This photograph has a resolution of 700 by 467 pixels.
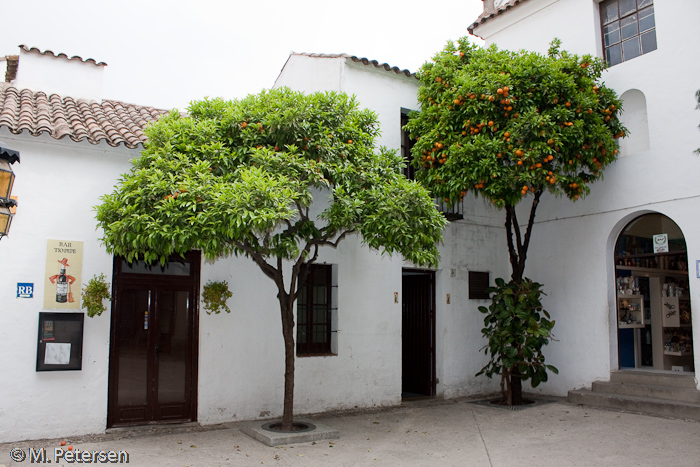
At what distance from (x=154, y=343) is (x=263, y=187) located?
3.26 meters

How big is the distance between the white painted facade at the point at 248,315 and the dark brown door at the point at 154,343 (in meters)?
0.17

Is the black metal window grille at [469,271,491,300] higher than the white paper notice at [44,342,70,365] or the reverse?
higher

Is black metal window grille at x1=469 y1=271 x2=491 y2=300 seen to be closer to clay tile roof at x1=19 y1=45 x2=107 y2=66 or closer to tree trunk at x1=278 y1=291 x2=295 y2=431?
tree trunk at x1=278 y1=291 x2=295 y2=431

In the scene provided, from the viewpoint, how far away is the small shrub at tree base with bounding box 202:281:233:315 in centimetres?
815

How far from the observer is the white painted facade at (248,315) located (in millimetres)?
7172

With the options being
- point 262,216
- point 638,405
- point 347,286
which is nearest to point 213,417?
point 347,286

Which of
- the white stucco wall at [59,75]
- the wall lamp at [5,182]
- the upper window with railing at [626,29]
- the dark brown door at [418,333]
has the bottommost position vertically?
the dark brown door at [418,333]

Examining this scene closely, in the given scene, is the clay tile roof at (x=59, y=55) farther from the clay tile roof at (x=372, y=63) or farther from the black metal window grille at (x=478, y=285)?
the black metal window grille at (x=478, y=285)

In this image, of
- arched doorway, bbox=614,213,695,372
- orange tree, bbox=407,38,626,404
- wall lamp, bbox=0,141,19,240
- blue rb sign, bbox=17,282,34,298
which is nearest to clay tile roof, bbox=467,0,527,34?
orange tree, bbox=407,38,626,404

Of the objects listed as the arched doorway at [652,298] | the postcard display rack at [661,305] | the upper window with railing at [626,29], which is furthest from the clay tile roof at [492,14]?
the postcard display rack at [661,305]

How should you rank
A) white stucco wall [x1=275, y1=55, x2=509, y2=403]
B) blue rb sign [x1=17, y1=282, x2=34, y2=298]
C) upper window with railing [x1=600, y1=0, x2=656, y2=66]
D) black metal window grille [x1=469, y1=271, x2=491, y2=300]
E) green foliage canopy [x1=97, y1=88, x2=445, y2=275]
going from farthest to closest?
1. black metal window grille [x1=469, y1=271, x2=491, y2=300]
2. white stucco wall [x1=275, y1=55, x2=509, y2=403]
3. upper window with railing [x1=600, y1=0, x2=656, y2=66]
4. blue rb sign [x1=17, y1=282, x2=34, y2=298]
5. green foliage canopy [x1=97, y1=88, x2=445, y2=275]

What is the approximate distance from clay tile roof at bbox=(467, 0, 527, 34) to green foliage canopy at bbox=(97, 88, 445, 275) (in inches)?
211

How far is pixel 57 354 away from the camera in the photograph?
7250mm

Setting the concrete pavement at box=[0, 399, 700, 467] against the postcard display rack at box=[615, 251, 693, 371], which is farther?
the postcard display rack at box=[615, 251, 693, 371]
